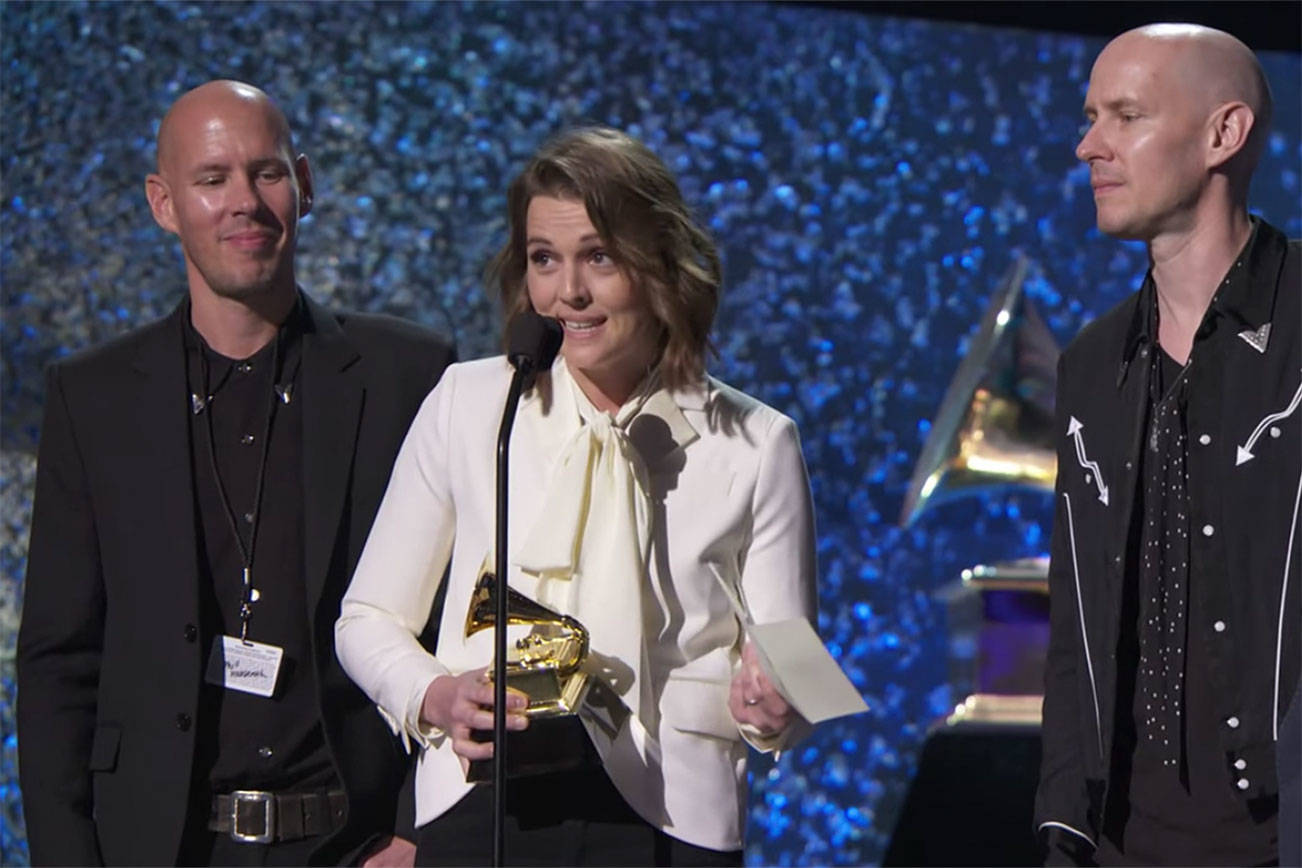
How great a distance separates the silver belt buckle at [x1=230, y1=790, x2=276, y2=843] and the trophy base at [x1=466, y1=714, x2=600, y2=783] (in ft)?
1.72

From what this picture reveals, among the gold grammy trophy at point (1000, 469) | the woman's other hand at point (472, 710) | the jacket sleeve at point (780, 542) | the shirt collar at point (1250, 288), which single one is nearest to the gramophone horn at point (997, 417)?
the gold grammy trophy at point (1000, 469)

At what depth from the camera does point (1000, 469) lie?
4.57m

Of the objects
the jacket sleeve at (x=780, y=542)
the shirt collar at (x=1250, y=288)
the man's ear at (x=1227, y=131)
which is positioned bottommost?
the jacket sleeve at (x=780, y=542)

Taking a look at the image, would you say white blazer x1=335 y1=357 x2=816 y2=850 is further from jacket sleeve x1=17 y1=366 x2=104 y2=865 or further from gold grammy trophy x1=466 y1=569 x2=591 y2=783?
jacket sleeve x1=17 y1=366 x2=104 y2=865

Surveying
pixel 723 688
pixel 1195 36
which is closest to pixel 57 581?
pixel 723 688

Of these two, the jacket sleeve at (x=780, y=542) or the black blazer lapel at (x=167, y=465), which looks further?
the black blazer lapel at (x=167, y=465)

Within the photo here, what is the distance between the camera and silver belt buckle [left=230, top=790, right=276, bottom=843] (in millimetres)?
2510

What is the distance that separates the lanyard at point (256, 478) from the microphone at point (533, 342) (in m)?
0.67

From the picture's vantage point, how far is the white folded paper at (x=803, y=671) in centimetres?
196

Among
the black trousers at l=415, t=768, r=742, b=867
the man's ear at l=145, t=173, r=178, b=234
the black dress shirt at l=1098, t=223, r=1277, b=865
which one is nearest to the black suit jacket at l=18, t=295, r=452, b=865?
the man's ear at l=145, t=173, r=178, b=234

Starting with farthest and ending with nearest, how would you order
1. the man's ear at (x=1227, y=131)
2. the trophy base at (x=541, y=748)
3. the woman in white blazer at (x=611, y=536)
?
the man's ear at (x=1227, y=131) < the woman in white blazer at (x=611, y=536) < the trophy base at (x=541, y=748)

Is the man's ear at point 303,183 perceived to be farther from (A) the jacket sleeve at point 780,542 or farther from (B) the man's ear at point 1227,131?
(B) the man's ear at point 1227,131

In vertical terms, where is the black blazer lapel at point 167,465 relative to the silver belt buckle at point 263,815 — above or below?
above

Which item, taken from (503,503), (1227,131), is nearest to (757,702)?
(503,503)
